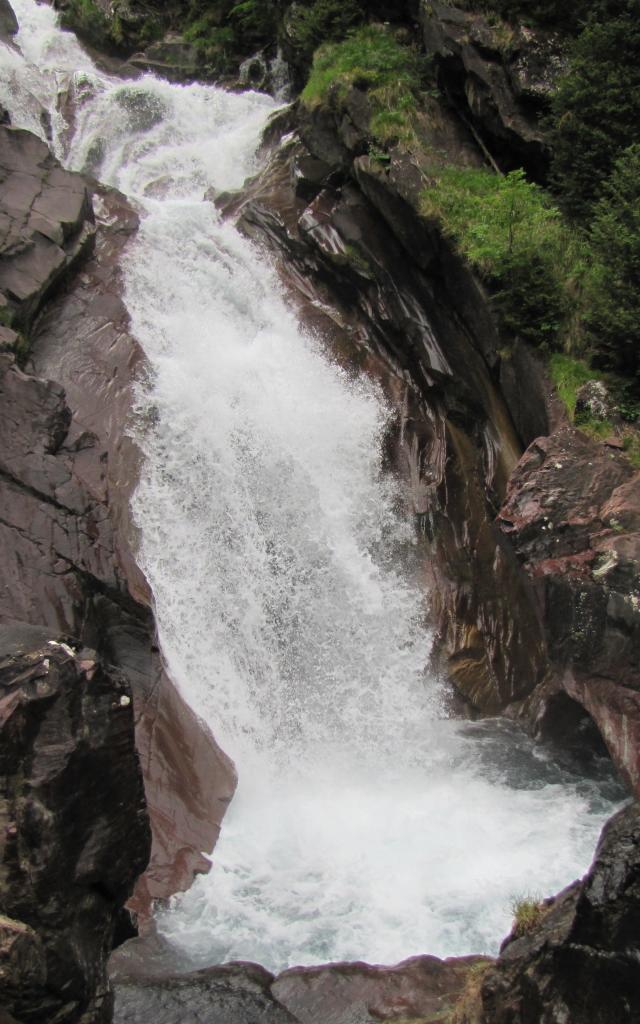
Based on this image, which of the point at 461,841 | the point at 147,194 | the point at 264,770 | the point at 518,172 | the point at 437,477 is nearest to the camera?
the point at 461,841

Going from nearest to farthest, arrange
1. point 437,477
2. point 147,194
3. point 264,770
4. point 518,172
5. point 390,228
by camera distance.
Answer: point 264,770
point 518,172
point 437,477
point 390,228
point 147,194

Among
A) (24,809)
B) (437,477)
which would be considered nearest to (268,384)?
(437,477)

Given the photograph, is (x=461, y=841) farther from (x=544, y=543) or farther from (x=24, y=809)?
(x=24, y=809)

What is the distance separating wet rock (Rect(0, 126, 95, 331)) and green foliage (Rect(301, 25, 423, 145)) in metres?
5.16

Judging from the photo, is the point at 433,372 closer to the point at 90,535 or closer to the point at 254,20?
the point at 90,535

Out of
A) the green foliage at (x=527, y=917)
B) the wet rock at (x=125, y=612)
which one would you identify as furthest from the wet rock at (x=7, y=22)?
the green foliage at (x=527, y=917)

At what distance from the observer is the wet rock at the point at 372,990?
7.10m

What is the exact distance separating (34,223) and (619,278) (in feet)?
31.9

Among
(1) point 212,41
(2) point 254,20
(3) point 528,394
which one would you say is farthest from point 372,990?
(1) point 212,41

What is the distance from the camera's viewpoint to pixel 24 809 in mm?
4750

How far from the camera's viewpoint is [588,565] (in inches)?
A: 362

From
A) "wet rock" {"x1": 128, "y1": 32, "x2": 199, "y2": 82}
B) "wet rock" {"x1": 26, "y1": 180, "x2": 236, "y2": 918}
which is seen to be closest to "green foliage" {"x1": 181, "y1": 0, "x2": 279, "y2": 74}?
"wet rock" {"x1": 128, "y1": 32, "x2": 199, "y2": 82}

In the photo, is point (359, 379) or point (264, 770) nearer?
point (264, 770)

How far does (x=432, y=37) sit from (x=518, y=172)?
4.70m
